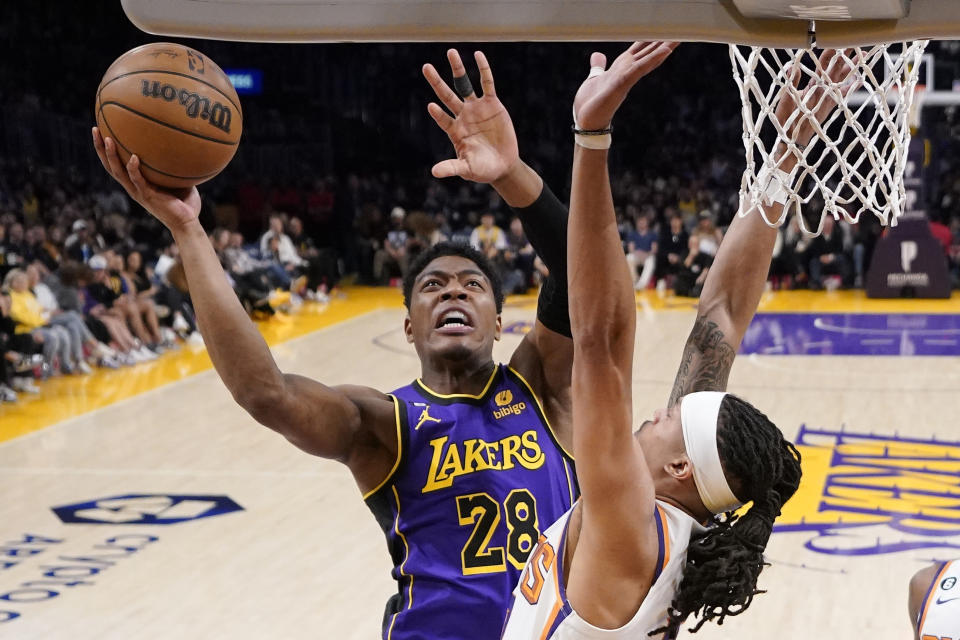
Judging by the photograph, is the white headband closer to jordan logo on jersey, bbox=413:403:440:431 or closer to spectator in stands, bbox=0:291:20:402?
jordan logo on jersey, bbox=413:403:440:431

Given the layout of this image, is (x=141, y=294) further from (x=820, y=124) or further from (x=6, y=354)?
(x=820, y=124)

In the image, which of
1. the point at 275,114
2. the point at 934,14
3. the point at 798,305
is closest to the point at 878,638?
the point at 934,14

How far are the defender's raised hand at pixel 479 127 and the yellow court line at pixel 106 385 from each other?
7.41 meters

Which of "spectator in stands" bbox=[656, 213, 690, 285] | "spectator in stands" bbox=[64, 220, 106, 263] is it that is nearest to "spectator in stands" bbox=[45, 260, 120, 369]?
"spectator in stands" bbox=[64, 220, 106, 263]

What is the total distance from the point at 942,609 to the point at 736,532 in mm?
717

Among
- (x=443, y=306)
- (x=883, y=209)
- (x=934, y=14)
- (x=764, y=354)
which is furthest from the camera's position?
(x=764, y=354)

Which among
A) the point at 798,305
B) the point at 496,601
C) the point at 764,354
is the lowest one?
the point at 798,305

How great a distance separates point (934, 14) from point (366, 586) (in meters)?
4.60

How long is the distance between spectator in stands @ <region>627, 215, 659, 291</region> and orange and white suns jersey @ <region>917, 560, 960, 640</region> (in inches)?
561

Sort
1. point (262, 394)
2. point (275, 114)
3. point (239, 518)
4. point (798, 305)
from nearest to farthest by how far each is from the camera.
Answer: point (262, 394) → point (239, 518) → point (798, 305) → point (275, 114)

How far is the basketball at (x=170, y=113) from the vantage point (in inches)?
105

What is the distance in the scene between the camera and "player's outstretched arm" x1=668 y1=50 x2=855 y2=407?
2863 mm

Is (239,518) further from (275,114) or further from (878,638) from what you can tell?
(275,114)

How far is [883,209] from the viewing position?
2.94 meters
